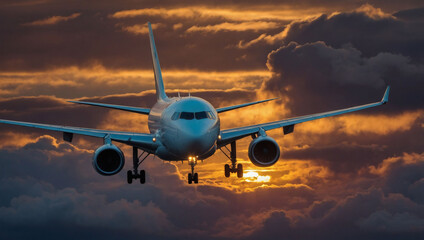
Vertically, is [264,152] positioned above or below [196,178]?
above

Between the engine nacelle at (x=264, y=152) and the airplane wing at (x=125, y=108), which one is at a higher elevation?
the airplane wing at (x=125, y=108)

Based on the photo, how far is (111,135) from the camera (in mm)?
62844

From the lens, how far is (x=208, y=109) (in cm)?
5734

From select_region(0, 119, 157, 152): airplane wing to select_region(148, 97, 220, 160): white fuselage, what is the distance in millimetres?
1901

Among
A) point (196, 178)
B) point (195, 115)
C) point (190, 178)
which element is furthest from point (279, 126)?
point (195, 115)

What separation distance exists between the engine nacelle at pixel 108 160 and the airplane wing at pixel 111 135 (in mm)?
2739

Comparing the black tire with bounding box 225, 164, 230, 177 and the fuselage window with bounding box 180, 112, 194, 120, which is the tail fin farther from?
the fuselage window with bounding box 180, 112, 194, 120

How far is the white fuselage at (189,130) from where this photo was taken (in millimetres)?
55562

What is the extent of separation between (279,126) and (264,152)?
471 centimetres

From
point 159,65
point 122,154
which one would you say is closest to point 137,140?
point 122,154

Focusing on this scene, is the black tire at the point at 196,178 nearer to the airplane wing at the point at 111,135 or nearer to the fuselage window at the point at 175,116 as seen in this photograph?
the airplane wing at the point at 111,135

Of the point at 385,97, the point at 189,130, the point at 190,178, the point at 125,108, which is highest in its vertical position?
the point at 125,108

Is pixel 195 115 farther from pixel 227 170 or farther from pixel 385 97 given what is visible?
pixel 385 97

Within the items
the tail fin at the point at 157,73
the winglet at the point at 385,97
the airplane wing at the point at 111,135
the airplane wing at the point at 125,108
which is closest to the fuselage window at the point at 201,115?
the airplane wing at the point at 111,135
